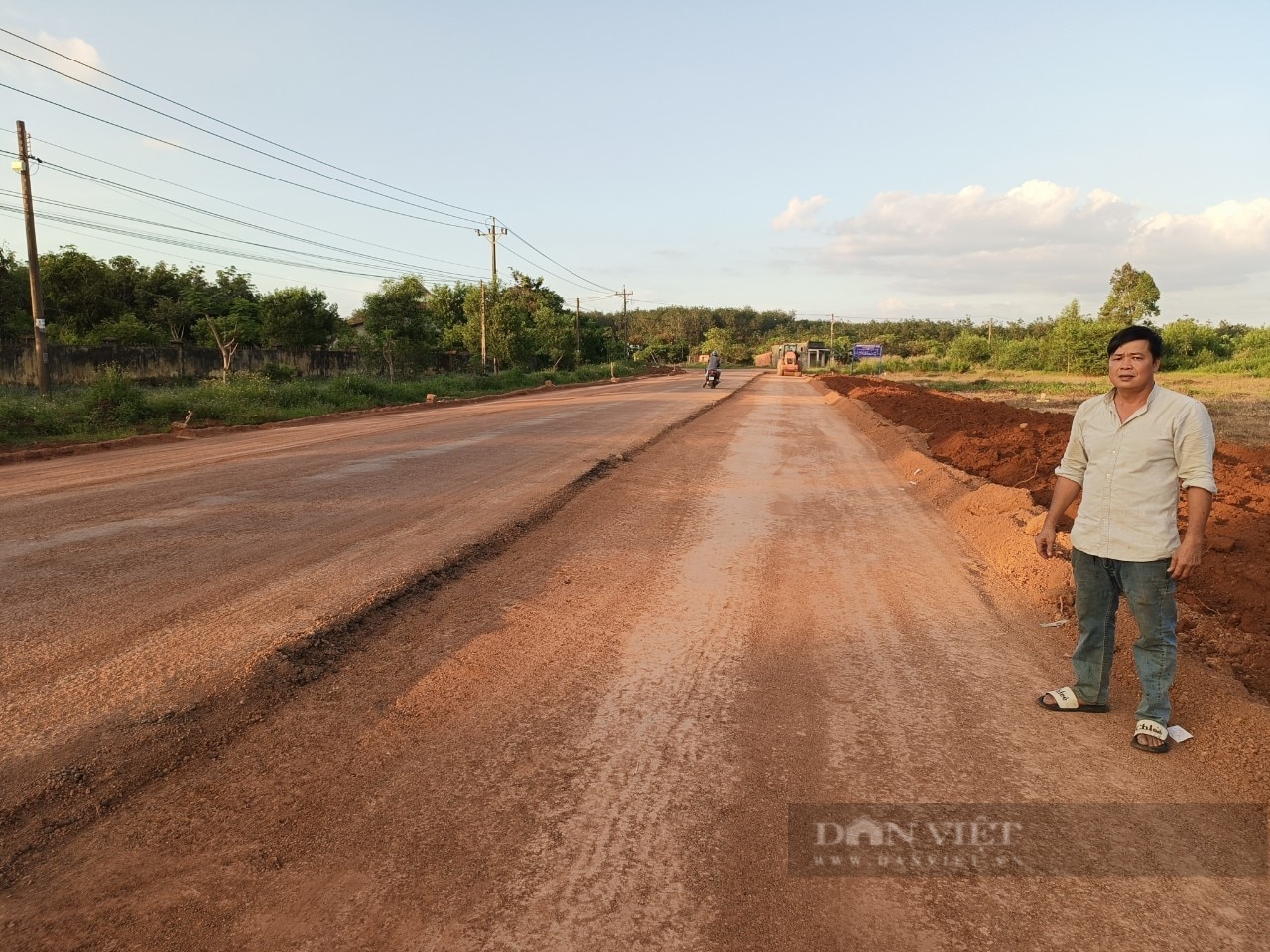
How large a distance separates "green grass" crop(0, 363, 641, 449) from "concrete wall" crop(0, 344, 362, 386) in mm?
2399

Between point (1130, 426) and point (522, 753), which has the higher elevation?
point (1130, 426)

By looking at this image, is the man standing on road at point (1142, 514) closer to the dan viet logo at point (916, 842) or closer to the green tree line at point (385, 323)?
the dan viet logo at point (916, 842)

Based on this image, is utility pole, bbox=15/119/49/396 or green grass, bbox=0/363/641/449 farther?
utility pole, bbox=15/119/49/396

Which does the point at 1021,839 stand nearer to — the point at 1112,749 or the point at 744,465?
the point at 1112,749

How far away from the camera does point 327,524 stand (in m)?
6.76

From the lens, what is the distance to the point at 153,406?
15922mm

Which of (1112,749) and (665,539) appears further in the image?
(665,539)

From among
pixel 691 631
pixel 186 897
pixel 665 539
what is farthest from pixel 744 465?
pixel 186 897

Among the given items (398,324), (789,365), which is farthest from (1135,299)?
(398,324)

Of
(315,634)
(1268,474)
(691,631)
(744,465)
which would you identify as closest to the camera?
(315,634)

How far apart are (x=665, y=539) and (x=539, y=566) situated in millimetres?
1427

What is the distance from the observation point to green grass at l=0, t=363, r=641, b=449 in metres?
13.7

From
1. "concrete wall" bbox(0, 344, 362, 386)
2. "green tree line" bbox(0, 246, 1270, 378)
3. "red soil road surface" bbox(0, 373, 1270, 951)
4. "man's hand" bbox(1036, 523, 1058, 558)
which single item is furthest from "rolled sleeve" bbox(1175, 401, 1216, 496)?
"green tree line" bbox(0, 246, 1270, 378)

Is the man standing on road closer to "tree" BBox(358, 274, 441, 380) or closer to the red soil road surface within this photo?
the red soil road surface
